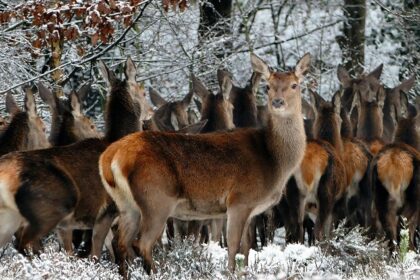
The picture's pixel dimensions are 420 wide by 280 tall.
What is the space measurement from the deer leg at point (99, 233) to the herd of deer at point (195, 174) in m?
0.01

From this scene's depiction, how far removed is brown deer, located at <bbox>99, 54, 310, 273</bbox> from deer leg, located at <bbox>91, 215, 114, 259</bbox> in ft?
1.96

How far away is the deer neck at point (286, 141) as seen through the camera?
406 inches

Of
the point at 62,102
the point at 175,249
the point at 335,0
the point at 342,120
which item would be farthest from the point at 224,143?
the point at 335,0

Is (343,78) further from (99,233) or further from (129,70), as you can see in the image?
(99,233)

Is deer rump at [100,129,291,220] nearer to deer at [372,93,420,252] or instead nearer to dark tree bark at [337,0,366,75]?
deer at [372,93,420,252]

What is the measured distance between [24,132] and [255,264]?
339 centimetres

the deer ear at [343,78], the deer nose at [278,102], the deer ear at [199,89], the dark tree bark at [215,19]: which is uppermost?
the dark tree bark at [215,19]

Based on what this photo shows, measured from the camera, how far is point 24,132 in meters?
11.7

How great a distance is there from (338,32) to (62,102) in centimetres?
1368

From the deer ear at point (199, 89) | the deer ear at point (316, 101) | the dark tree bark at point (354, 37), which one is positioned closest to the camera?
the deer ear at point (316, 101)

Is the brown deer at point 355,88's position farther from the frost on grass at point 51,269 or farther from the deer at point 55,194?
the frost on grass at point 51,269

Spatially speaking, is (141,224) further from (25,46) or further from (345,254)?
(25,46)

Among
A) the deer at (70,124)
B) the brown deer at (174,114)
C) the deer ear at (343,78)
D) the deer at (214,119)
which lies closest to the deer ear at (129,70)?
the deer at (70,124)

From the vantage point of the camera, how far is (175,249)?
9.78 meters
